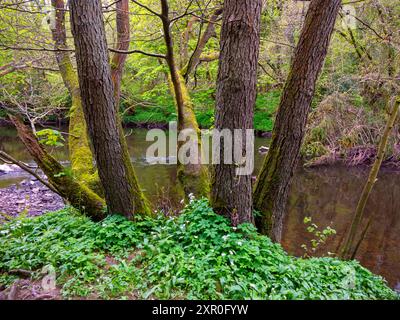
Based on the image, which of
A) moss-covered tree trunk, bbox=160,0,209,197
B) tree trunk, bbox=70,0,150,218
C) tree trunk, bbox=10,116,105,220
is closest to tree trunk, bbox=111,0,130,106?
moss-covered tree trunk, bbox=160,0,209,197

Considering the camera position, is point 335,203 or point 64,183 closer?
point 64,183

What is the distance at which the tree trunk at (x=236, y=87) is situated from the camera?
Answer: 10.5ft

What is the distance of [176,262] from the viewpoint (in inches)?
129

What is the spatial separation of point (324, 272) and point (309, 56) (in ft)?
7.87

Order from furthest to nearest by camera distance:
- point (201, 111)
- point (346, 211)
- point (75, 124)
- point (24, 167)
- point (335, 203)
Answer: point (201, 111) < point (335, 203) < point (346, 211) < point (75, 124) < point (24, 167)

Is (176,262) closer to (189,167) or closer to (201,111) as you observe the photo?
(189,167)

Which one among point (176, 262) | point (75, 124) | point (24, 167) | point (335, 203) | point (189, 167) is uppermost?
point (75, 124)

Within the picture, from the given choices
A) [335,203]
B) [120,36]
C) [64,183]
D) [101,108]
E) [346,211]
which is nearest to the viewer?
[101,108]

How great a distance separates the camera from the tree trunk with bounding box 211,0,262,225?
10.5 ft

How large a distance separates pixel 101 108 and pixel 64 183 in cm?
154

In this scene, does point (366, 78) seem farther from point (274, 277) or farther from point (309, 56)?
point (274, 277)

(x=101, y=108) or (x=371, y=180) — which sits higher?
(x=101, y=108)

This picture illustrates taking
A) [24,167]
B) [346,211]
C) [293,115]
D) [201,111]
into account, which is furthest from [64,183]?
[201,111]

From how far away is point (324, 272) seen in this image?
12.4ft
